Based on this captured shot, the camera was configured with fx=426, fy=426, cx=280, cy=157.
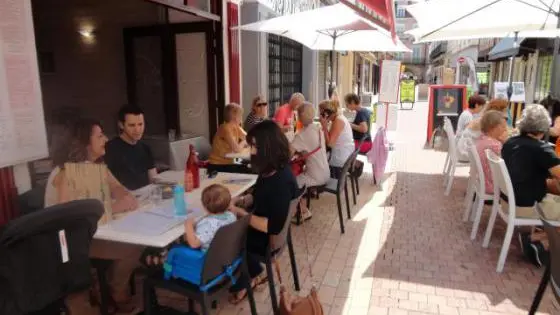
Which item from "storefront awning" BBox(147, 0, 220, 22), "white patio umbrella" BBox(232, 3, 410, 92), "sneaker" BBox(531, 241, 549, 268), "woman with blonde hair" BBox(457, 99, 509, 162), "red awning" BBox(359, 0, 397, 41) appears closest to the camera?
"red awning" BBox(359, 0, 397, 41)

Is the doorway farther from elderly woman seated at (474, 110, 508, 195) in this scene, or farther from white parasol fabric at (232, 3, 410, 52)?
elderly woman seated at (474, 110, 508, 195)

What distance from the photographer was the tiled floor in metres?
3.09

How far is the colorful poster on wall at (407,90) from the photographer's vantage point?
1995cm

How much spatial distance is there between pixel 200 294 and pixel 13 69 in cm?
204

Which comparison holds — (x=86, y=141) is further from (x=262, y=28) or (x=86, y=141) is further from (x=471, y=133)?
(x=471, y=133)

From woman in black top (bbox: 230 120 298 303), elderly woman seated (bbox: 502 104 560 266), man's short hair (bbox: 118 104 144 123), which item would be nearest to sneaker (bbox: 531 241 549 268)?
elderly woman seated (bbox: 502 104 560 266)

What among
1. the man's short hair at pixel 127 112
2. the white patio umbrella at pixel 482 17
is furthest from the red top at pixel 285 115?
the man's short hair at pixel 127 112

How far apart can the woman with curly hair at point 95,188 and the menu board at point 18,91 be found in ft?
1.23

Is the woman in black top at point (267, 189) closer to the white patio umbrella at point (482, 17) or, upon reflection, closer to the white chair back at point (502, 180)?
the white chair back at point (502, 180)

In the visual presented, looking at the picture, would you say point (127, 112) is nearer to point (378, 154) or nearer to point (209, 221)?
point (209, 221)

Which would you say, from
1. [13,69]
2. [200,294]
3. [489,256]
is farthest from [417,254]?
[13,69]

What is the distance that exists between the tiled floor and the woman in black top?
0.59 meters

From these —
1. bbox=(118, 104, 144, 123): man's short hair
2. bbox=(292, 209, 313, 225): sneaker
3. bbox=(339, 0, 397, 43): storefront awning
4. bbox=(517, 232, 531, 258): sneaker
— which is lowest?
bbox=(292, 209, 313, 225): sneaker

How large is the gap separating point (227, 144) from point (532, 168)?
118 inches
